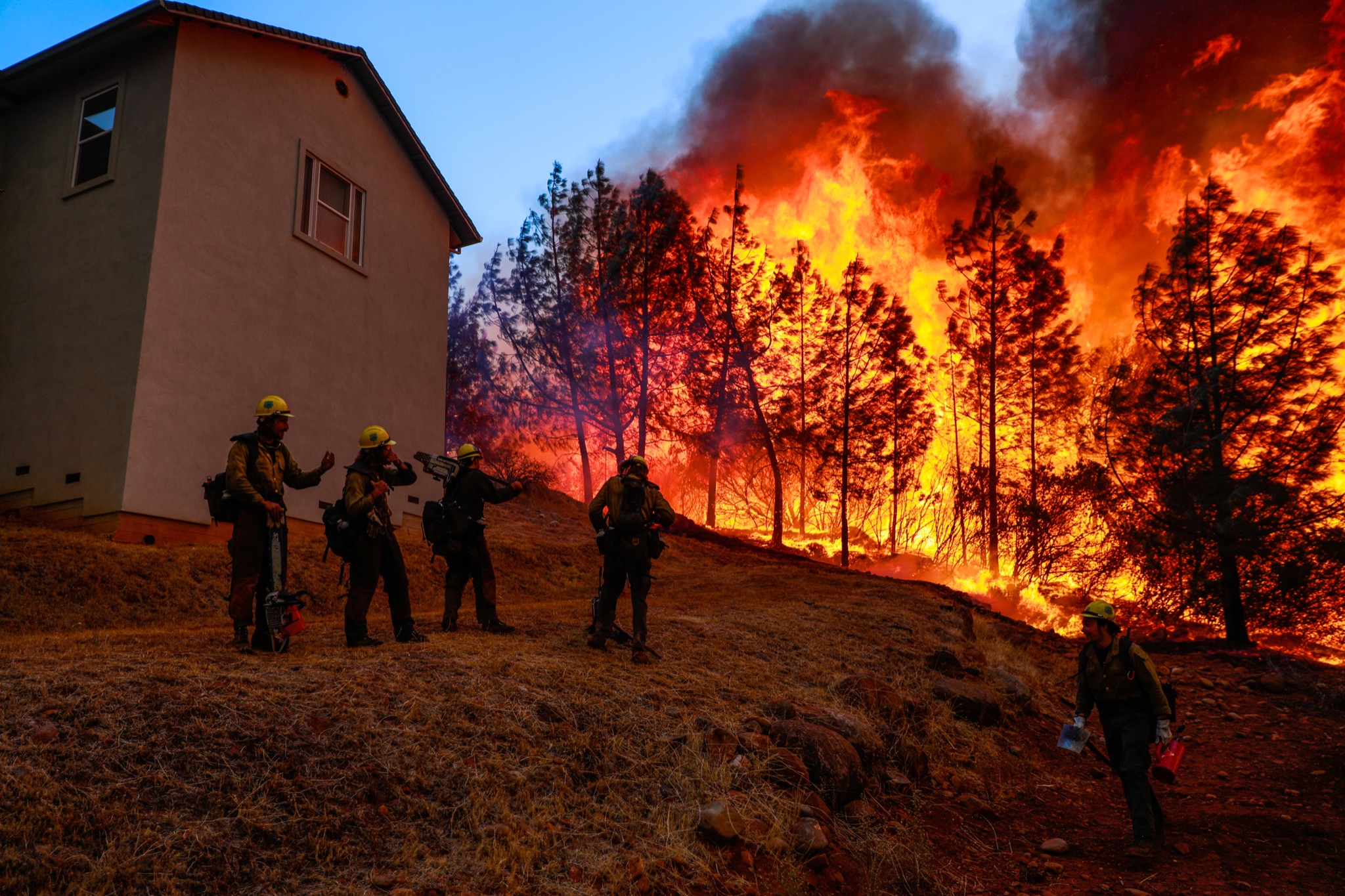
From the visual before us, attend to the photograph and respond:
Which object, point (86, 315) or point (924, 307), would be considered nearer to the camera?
point (86, 315)

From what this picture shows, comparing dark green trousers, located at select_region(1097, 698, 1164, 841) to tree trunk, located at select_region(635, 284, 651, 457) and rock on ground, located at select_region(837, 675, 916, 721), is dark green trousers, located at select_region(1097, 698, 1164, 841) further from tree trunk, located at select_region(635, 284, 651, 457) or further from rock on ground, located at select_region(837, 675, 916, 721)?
tree trunk, located at select_region(635, 284, 651, 457)

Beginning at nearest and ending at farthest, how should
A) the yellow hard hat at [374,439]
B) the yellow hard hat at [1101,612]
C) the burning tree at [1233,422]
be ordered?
the yellow hard hat at [1101,612], the yellow hard hat at [374,439], the burning tree at [1233,422]

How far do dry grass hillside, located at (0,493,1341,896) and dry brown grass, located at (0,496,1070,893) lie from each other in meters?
0.02

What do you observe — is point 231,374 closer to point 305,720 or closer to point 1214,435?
point 305,720

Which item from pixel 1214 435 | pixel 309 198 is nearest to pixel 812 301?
pixel 1214 435

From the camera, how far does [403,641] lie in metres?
7.85

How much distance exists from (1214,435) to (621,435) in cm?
1724

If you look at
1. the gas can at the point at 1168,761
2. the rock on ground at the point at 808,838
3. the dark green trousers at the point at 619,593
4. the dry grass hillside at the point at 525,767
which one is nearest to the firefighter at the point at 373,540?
the dry grass hillside at the point at 525,767

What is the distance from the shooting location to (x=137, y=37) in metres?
12.7

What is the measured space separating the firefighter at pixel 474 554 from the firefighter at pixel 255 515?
2.26 metres

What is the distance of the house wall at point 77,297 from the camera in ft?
37.8

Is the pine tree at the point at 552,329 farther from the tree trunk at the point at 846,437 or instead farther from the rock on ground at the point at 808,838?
the rock on ground at the point at 808,838

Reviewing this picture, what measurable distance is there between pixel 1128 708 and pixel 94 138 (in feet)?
50.4

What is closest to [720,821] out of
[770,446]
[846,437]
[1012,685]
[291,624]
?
[291,624]
